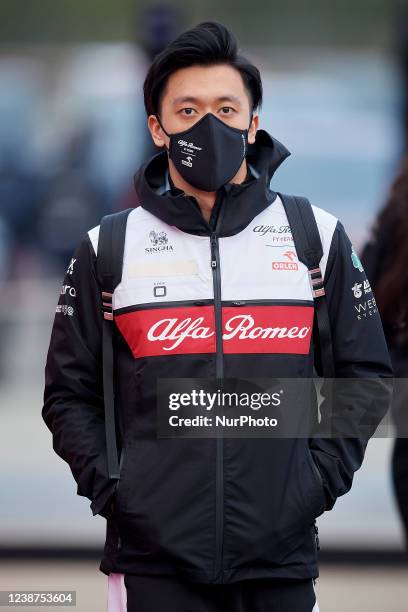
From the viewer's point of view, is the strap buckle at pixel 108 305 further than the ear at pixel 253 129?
No

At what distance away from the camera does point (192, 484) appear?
3.08 metres

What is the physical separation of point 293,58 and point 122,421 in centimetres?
1366

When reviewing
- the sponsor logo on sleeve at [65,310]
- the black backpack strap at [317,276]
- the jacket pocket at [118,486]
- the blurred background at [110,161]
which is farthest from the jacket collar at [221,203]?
the blurred background at [110,161]

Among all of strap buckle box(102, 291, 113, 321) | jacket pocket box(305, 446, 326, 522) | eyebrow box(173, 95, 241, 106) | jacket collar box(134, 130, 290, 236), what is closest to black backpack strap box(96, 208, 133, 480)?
strap buckle box(102, 291, 113, 321)

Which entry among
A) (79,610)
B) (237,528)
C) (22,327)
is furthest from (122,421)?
(22,327)

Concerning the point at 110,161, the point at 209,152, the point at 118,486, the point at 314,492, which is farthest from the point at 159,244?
the point at 110,161

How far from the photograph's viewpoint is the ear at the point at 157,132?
134 inches

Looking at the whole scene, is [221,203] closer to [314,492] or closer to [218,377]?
[218,377]

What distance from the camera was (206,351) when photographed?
3.14 meters

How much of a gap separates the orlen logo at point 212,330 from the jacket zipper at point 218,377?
1 cm

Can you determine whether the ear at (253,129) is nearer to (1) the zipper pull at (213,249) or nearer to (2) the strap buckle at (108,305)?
(1) the zipper pull at (213,249)

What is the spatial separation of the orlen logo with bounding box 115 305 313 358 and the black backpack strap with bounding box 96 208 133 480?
6 cm

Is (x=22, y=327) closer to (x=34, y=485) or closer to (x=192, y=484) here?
(x=34, y=485)

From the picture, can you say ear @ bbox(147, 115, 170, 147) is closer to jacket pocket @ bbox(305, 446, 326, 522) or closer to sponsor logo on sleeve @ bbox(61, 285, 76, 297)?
sponsor logo on sleeve @ bbox(61, 285, 76, 297)
